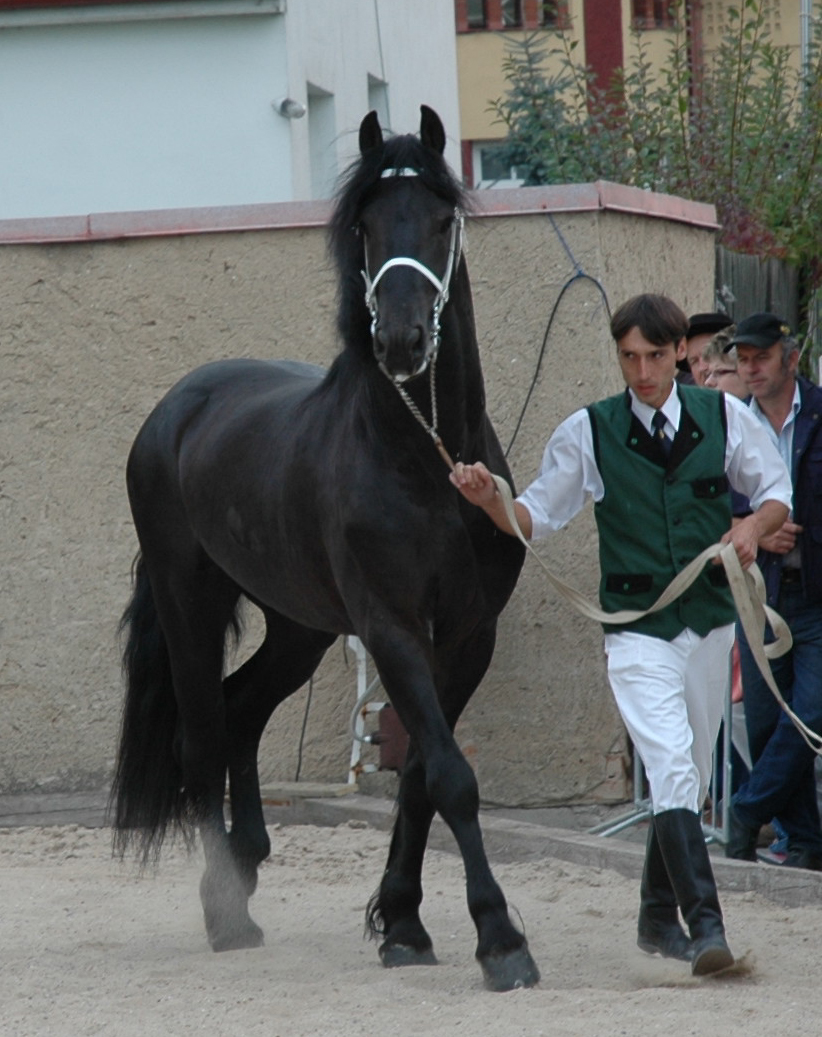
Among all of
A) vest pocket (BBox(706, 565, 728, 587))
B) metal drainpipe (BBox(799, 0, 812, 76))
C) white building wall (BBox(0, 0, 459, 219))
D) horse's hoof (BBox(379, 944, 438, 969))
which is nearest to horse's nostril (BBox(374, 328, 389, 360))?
vest pocket (BBox(706, 565, 728, 587))

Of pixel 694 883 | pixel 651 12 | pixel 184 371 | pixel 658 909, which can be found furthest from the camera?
pixel 651 12

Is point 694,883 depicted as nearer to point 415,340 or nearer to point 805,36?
point 415,340

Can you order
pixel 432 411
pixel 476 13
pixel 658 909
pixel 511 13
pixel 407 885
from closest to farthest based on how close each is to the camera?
1. pixel 432 411
2. pixel 658 909
3. pixel 407 885
4. pixel 511 13
5. pixel 476 13

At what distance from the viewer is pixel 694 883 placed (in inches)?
164

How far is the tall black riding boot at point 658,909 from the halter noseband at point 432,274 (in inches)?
57.4

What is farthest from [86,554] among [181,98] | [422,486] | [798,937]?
[181,98]

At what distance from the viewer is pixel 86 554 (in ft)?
23.6

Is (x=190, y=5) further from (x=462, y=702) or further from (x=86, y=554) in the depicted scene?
(x=462, y=702)

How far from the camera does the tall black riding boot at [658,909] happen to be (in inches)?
179

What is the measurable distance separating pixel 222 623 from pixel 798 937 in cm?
213

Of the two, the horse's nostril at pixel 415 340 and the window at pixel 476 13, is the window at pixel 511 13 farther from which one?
the horse's nostril at pixel 415 340

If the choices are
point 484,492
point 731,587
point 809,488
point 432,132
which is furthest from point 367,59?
point 731,587

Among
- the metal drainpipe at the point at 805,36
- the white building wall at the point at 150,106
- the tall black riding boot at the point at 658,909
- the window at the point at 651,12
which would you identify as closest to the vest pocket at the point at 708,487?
the tall black riding boot at the point at 658,909

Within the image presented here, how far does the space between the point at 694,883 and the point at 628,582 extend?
2.51 ft
